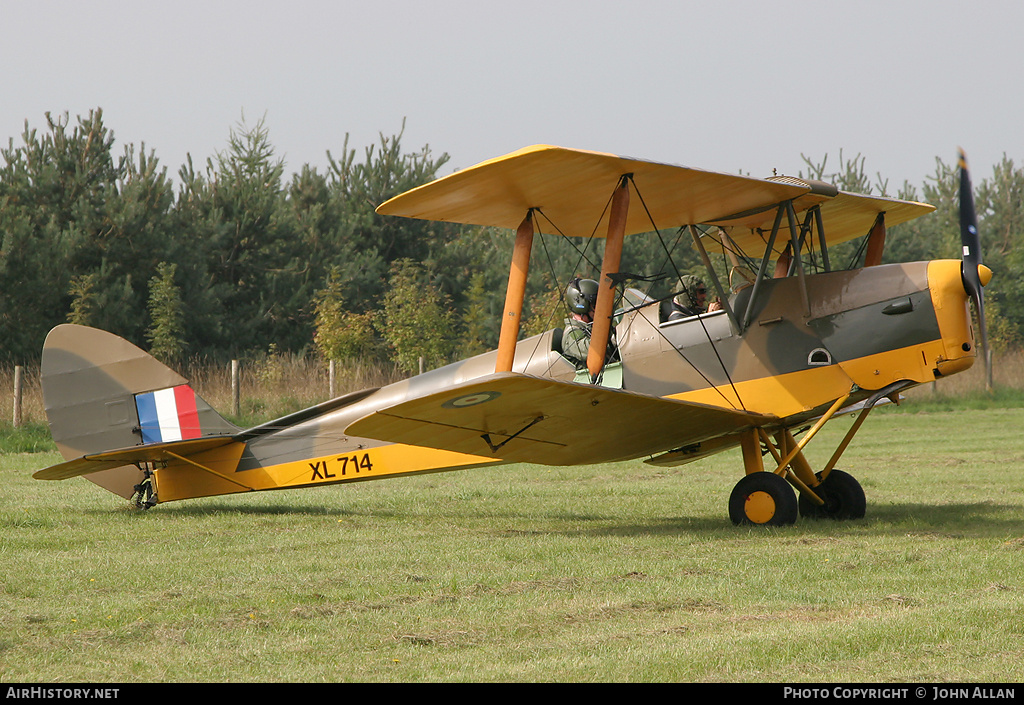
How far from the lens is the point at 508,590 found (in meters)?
5.17

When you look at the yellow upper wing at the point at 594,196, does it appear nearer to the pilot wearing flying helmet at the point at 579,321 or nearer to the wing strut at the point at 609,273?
the wing strut at the point at 609,273

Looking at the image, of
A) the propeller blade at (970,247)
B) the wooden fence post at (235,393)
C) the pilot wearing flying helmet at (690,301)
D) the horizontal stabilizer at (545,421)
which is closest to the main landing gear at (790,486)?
the horizontal stabilizer at (545,421)

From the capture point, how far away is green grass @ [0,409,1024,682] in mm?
3727

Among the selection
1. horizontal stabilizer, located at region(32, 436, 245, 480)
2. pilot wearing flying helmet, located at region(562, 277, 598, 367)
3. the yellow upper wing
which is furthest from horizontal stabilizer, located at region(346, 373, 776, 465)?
horizontal stabilizer, located at region(32, 436, 245, 480)

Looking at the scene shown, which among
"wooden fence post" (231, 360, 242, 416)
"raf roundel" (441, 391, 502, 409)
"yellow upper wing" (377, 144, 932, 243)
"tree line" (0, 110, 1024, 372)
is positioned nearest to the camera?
"raf roundel" (441, 391, 502, 409)

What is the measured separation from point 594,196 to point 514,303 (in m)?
1.14

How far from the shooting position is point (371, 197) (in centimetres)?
3216

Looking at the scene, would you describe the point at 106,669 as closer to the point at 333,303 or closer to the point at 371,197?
the point at 333,303

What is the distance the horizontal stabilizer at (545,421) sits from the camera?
625cm

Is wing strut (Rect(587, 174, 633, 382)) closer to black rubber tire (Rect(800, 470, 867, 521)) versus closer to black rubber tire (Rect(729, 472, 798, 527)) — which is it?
black rubber tire (Rect(729, 472, 798, 527))

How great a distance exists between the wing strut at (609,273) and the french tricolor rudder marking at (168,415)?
399 cm

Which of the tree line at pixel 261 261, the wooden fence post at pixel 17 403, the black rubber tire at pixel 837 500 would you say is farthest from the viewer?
the tree line at pixel 261 261

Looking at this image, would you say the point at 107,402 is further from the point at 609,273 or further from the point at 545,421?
the point at 609,273

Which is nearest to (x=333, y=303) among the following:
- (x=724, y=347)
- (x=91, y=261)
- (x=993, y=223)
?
(x=91, y=261)
